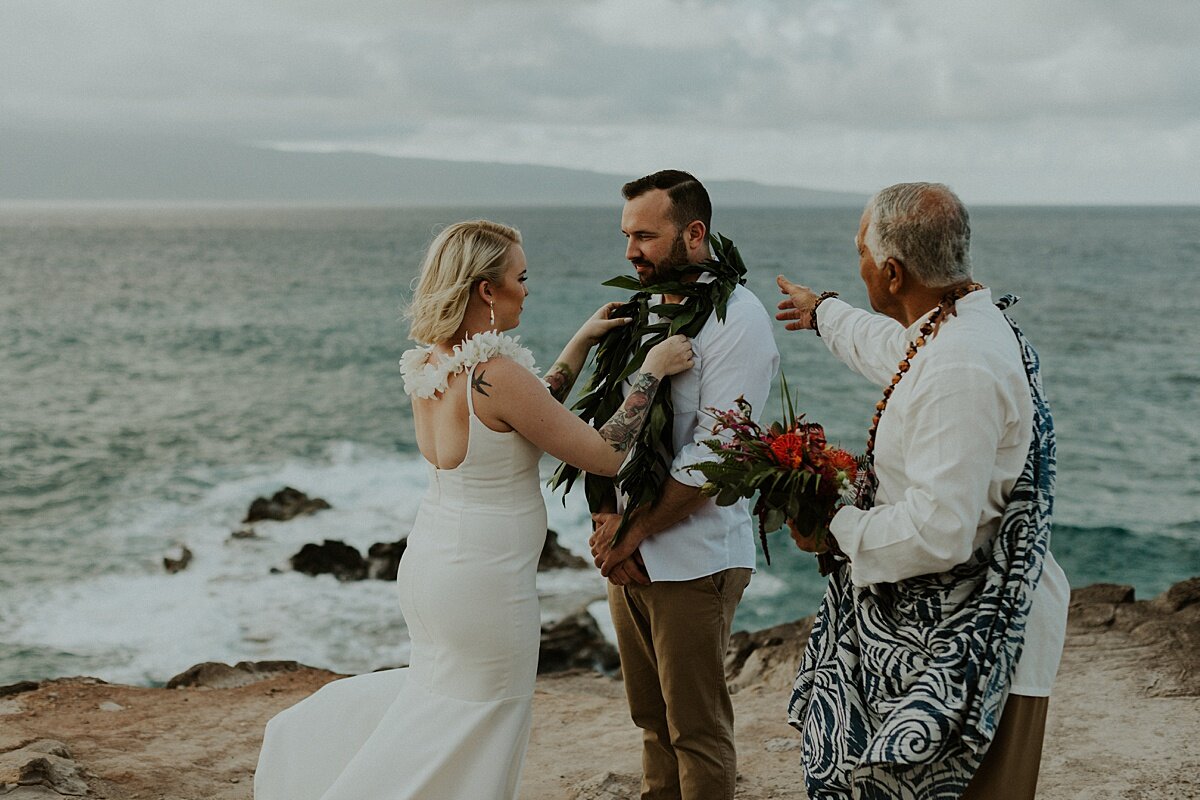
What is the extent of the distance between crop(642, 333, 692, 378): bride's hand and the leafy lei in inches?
4.4

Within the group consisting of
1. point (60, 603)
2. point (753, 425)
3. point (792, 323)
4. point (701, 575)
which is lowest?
point (60, 603)

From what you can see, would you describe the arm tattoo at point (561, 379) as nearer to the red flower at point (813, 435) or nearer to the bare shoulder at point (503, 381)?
the bare shoulder at point (503, 381)

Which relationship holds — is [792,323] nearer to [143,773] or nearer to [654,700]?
[654,700]

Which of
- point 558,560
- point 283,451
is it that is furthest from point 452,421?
point 283,451

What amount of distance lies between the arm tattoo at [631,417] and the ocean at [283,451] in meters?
1.14

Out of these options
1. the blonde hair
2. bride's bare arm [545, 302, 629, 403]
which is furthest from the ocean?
bride's bare arm [545, 302, 629, 403]

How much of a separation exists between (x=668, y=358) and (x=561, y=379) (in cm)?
60

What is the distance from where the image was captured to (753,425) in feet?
11.8

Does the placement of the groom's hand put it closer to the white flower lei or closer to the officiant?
the white flower lei

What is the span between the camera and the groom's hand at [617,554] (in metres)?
4.28

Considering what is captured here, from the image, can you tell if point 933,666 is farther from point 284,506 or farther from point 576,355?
point 284,506

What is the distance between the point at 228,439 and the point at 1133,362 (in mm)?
29041

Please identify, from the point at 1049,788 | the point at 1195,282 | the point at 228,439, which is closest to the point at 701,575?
the point at 1049,788

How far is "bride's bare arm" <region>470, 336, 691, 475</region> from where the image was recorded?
4000 millimetres
